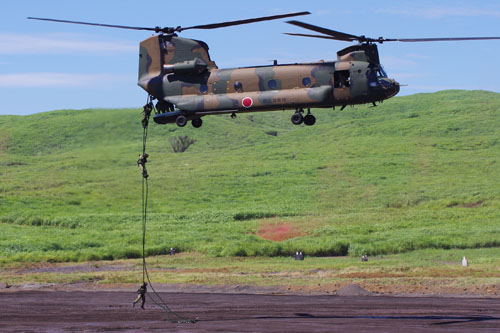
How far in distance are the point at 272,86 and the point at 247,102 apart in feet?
Result: 3.41

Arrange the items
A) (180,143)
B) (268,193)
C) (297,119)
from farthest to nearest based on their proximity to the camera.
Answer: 1. (180,143)
2. (268,193)
3. (297,119)

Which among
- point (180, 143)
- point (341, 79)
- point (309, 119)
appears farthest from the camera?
point (180, 143)

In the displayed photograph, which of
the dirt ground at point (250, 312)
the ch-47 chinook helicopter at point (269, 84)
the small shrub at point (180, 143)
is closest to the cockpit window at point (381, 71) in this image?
the ch-47 chinook helicopter at point (269, 84)

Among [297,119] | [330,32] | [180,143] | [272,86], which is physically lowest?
[297,119]

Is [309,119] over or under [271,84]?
under

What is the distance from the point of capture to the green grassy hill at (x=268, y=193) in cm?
8200

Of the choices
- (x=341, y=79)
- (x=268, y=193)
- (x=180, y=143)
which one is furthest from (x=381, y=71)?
(x=180, y=143)

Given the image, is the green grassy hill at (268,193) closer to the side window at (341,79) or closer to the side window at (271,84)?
the side window at (271,84)

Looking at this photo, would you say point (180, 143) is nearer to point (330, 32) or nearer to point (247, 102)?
point (247, 102)

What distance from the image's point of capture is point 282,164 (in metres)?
147

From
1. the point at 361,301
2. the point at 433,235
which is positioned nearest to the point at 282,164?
the point at 433,235

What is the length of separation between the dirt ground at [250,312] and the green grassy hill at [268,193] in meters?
18.2

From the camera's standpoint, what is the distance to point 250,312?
1740 inches

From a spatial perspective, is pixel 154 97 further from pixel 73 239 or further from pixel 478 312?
pixel 73 239
